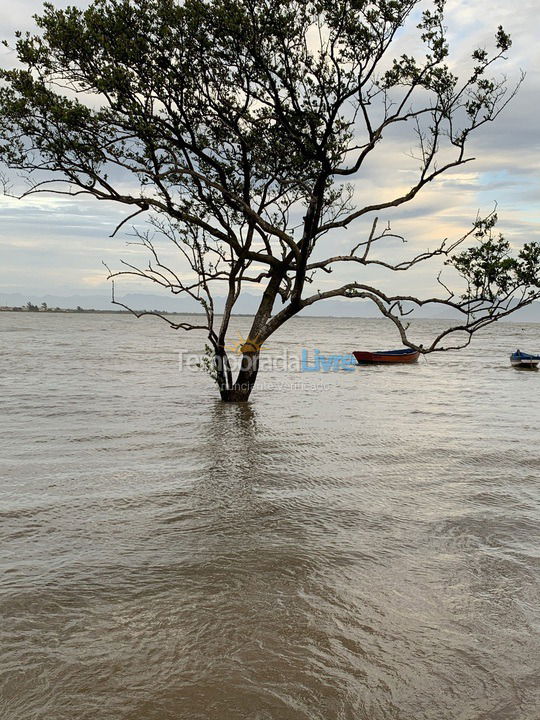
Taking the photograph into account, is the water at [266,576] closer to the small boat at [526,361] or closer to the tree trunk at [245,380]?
the tree trunk at [245,380]

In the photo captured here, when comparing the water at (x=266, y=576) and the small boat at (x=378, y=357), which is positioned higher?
the small boat at (x=378, y=357)

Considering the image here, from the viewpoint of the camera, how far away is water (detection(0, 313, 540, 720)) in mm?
3541

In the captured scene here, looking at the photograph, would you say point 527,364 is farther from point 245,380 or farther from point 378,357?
point 245,380

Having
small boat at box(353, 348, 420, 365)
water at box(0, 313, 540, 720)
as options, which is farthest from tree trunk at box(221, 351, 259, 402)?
small boat at box(353, 348, 420, 365)

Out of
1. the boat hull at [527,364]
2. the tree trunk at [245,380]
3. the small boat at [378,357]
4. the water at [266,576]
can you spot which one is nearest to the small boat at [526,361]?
the boat hull at [527,364]

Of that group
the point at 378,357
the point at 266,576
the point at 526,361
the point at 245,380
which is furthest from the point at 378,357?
the point at 266,576

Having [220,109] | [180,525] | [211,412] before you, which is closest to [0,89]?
[220,109]

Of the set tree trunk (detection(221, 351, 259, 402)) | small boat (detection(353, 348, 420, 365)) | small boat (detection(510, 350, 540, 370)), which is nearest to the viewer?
tree trunk (detection(221, 351, 259, 402))

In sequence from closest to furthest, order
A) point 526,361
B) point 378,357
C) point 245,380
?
point 245,380
point 526,361
point 378,357

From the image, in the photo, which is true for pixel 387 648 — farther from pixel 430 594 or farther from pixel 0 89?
pixel 0 89

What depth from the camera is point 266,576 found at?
516cm

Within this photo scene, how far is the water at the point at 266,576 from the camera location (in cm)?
354

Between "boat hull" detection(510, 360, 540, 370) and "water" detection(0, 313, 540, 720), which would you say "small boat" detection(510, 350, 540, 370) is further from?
"water" detection(0, 313, 540, 720)

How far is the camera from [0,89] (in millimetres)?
11586
